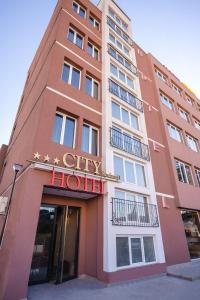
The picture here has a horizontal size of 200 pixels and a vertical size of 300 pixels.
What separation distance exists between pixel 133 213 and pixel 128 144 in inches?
150

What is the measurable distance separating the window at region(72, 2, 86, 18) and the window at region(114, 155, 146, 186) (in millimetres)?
11357

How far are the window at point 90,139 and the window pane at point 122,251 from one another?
4078 millimetres

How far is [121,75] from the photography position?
13641mm

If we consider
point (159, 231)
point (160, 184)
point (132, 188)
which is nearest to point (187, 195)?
point (160, 184)

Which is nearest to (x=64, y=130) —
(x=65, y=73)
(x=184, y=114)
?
(x=65, y=73)

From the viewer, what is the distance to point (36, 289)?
5.82 metres

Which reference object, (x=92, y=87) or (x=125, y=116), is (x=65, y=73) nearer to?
(x=92, y=87)

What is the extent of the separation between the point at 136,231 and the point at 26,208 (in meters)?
4.93

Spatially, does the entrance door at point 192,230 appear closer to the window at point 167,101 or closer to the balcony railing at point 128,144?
the balcony railing at point 128,144

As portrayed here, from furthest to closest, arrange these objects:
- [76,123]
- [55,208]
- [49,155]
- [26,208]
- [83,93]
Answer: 1. [83,93]
2. [76,123]
3. [55,208]
4. [49,155]
5. [26,208]

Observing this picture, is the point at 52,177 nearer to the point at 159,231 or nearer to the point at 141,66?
the point at 159,231

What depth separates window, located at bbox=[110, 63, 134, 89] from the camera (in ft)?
42.8

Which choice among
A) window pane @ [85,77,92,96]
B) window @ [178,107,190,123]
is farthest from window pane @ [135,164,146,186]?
window @ [178,107,190,123]

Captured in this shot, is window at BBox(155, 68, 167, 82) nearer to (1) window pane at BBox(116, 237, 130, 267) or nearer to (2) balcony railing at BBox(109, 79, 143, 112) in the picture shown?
(2) balcony railing at BBox(109, 79, 143, 112)
